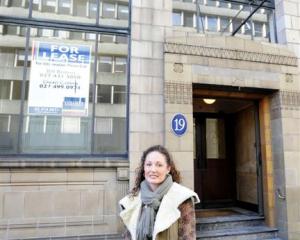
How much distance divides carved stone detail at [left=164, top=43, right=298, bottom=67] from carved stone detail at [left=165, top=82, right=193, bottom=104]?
74 centimetres

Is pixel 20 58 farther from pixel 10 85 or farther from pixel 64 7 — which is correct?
pixel 64 7

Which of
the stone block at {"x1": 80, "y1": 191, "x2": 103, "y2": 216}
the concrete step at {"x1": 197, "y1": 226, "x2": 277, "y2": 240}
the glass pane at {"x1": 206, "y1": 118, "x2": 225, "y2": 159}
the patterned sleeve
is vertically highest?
the glass pane at {"x1": 206, "y1": 118, "x2": 225, "y2": 159}

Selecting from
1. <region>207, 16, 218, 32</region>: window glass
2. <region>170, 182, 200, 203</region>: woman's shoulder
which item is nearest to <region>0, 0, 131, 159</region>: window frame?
<region>207, 16, 218, 32</region>: window glass

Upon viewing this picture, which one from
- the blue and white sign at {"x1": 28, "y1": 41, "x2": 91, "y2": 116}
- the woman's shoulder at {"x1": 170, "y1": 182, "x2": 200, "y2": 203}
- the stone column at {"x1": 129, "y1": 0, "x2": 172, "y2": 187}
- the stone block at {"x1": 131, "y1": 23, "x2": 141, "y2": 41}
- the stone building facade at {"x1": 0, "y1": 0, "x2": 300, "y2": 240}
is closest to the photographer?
the woman's shoulder at {"x1": 170, "y1": 182, "x2": 200, "y2": 203}

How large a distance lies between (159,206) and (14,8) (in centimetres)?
551

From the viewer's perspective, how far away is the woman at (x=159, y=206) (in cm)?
228

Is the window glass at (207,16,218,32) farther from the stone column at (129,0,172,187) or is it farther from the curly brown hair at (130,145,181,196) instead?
the curly brown hair at (130,145,181,196)

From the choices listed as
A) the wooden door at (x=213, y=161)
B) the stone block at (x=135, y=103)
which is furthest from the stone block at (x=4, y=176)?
the wooden door at (x=213, y=161)

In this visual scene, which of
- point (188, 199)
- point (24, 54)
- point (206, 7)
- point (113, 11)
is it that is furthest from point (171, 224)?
point (206, 7)

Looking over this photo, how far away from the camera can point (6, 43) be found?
589cm

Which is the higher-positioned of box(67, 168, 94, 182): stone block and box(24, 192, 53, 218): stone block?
box(67, 168, 94, 182): stone block

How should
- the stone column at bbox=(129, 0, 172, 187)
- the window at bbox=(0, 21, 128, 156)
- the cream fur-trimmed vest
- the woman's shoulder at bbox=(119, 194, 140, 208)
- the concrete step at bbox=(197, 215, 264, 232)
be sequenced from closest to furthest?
the cream fur-trimmed vest, the woman's shoulder at bbox=(119, 194, 140, 208), the window at bbox=(0, 21, 128, 156), the stone column at bbox=(129, 0, 172, 187), the concrete step at bbox=(197, 215, 264, 232)

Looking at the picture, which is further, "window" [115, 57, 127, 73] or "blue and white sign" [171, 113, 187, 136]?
"window" [115, 57, 127, 73]

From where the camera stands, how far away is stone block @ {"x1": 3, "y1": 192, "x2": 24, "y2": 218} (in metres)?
5.28
